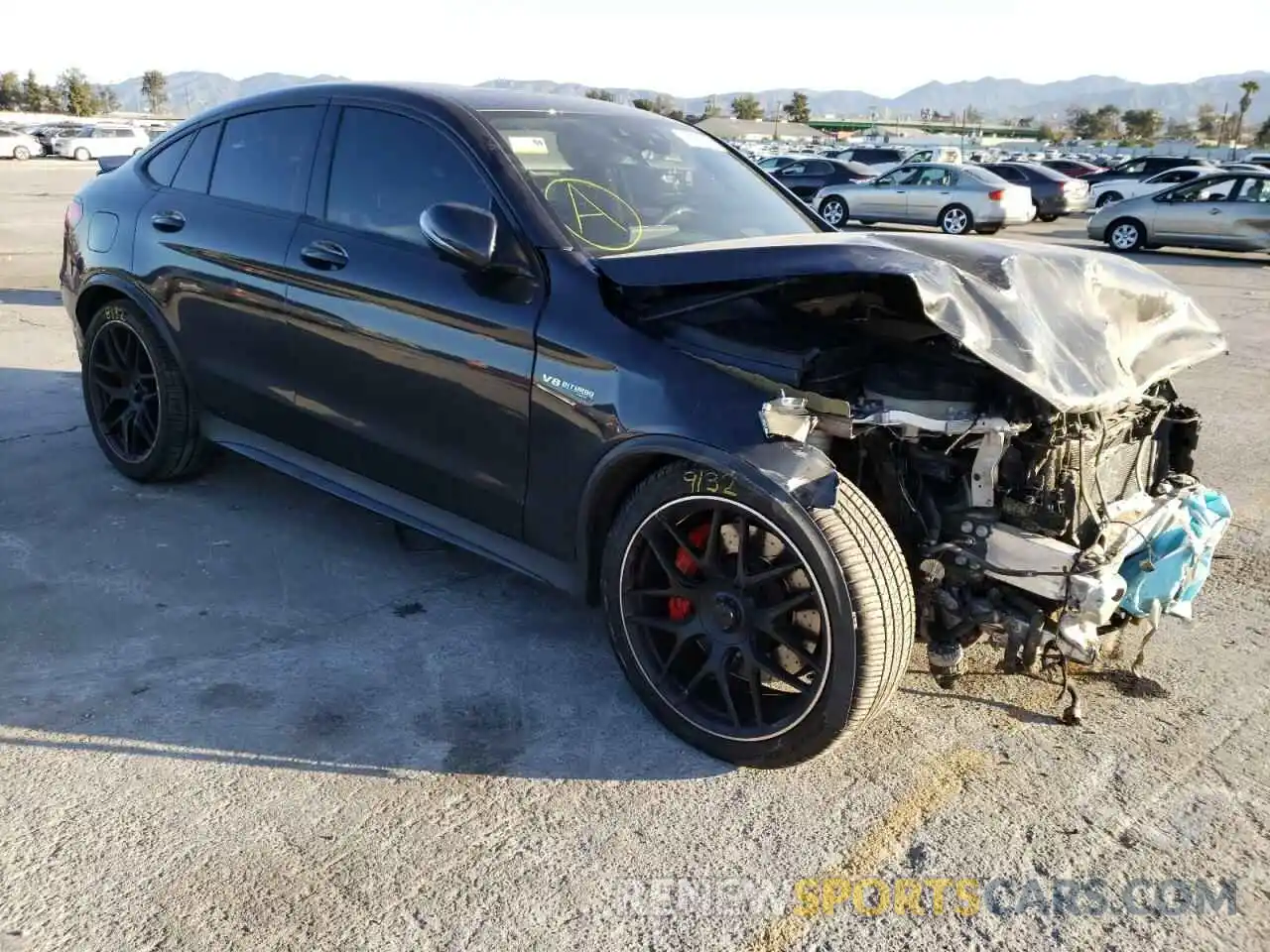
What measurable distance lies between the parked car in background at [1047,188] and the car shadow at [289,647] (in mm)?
23571

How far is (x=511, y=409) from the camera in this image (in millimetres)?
3336

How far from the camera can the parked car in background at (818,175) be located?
971 inches

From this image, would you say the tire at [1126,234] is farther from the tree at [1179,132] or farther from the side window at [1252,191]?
the tree at [1179,132]

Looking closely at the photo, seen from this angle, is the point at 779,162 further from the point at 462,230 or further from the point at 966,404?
the point at 966,404

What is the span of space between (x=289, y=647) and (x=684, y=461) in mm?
1545

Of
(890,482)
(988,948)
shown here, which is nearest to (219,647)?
(890,482)

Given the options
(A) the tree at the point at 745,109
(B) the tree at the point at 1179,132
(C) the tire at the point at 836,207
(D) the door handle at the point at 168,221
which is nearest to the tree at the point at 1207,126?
(B) the tree at the point at 1179,132

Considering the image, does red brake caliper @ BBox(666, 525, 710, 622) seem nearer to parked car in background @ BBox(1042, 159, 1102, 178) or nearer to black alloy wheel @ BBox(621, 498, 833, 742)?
black alloy wheel @ BBox(621, 498, 833, 742)

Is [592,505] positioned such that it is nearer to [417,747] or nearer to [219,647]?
[417,747]

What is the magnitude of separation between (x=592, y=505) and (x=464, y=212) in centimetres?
94

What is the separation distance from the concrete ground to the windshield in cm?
137

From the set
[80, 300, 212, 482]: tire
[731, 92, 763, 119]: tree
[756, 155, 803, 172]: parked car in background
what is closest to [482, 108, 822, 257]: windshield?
[80, 300, 212, 482]: tire

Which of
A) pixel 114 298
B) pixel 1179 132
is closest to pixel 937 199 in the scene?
pixel 114 298

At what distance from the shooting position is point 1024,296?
3000 mm
